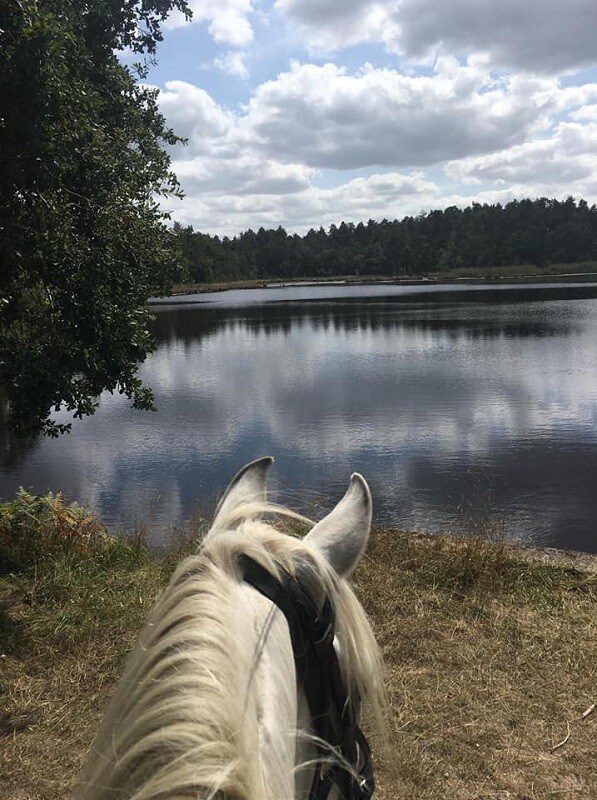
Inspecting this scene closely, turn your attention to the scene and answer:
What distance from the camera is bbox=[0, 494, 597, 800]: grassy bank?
274 cm

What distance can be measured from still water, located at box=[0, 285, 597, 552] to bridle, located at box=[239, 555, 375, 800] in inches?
235

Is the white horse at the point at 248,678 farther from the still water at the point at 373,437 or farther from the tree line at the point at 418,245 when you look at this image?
the tree line at the point at 418,245

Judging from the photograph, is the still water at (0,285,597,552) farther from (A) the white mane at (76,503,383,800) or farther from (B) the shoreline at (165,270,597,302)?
(B) the shoreline at (165,270,597,302)

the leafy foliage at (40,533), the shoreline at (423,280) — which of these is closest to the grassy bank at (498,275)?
the shoreline at (423,280)

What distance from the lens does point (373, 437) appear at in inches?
489

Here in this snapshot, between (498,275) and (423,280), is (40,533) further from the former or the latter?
(423,280)

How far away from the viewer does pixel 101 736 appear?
87 cm

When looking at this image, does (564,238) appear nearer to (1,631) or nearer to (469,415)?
(469,415)

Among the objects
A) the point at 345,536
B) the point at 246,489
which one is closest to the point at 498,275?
the point at 246,489

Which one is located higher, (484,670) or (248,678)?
(248,678)

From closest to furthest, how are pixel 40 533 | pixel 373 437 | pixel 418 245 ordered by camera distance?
pixel 40 533, pixel 373 437, pixel 418 245

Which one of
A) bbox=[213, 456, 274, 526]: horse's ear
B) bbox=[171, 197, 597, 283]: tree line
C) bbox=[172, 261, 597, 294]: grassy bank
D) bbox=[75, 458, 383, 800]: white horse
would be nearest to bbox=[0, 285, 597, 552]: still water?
bbox=[213, 456, 274, 526]: horse's ear

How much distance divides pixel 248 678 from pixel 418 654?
10.5 ft

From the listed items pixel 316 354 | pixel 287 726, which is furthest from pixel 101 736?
pixel 316 354
